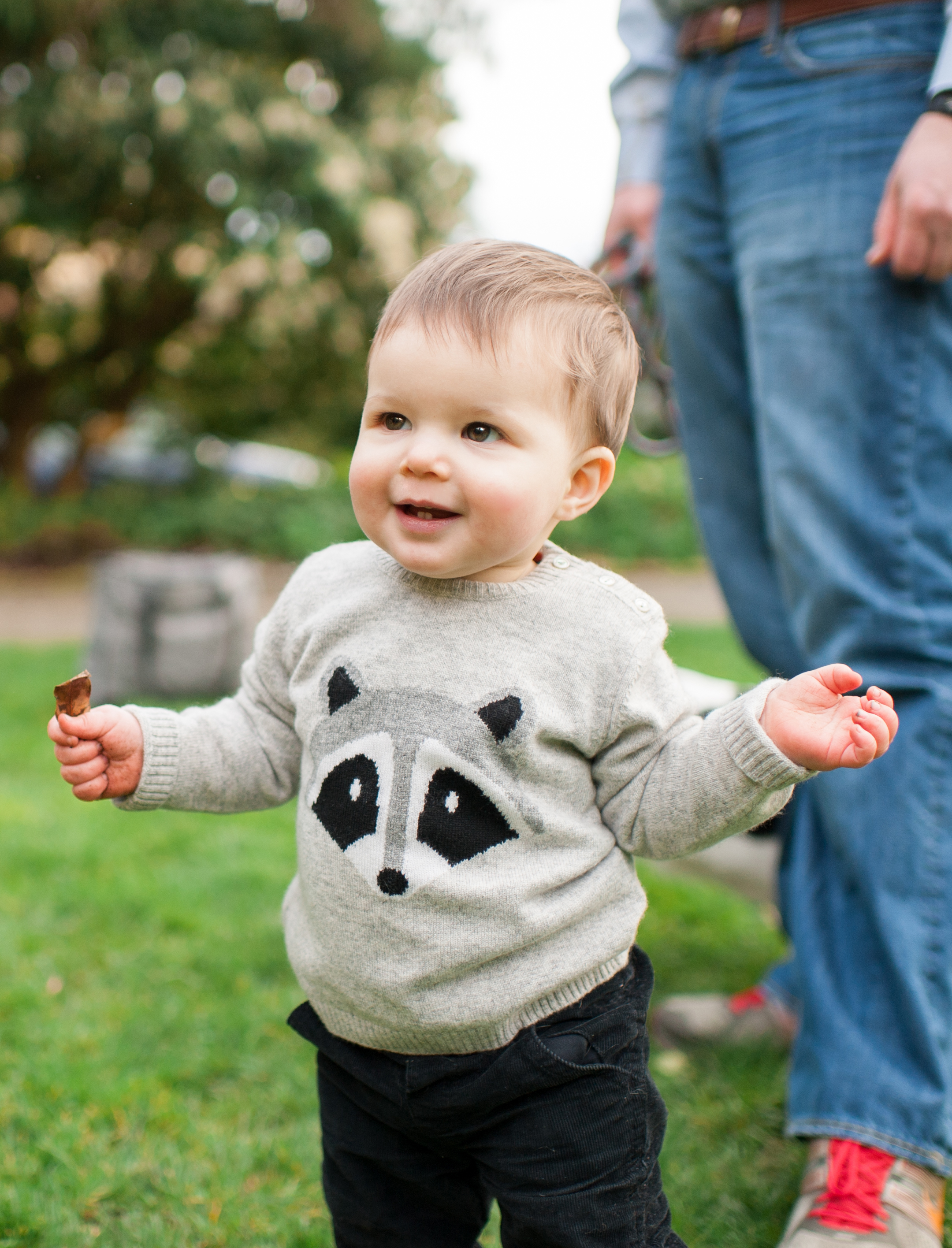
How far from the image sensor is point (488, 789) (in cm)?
119

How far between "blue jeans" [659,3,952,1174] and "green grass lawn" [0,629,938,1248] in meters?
0.24

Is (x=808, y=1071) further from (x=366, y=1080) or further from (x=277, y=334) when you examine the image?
(x=277, y=334)

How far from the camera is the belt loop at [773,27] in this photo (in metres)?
1.70

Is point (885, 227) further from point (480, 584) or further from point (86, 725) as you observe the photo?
point (86, 725)

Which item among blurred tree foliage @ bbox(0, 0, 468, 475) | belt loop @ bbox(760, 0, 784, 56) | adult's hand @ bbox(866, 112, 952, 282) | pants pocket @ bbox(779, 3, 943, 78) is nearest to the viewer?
adult's hand @ bbox(866, 112, 952, 282)

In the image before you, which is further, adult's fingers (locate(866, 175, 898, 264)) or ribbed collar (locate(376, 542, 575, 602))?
adult's fingers (locate(866, 175, 898, 264))

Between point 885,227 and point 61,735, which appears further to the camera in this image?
point 885,227

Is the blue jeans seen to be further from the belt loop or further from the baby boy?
the baby boy

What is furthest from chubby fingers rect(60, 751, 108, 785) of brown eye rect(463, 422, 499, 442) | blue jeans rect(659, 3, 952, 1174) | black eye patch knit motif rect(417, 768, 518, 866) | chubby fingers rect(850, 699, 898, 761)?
blue jeans rect(659, 3, 952, 1174)

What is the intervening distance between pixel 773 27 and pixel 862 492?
2.48 ft

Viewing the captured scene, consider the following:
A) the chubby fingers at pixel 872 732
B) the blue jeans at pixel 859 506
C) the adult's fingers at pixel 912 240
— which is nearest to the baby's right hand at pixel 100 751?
the chubby fingers at pixel 872 732

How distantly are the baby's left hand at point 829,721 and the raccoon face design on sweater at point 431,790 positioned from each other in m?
0.28

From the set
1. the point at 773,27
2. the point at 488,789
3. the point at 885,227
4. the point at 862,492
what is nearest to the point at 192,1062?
the point at 488,789

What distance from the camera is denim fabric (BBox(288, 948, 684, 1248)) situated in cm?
120
